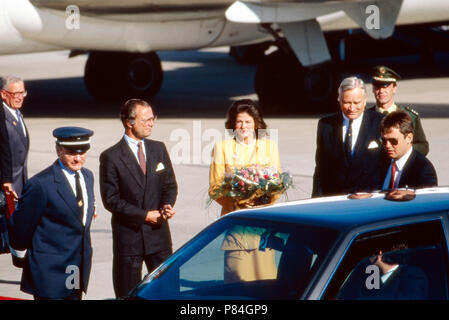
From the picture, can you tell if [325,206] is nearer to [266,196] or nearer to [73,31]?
[266,196]

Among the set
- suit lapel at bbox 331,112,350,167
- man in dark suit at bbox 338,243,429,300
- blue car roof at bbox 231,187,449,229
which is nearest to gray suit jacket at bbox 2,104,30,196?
suit lapel at bbox 331,112,350,167

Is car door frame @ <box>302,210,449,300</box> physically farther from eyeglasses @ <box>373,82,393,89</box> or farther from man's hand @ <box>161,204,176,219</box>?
eyeglasses @ <box>373,82,393,89</box>

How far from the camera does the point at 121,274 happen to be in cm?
678

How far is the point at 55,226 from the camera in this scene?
6.10 meters

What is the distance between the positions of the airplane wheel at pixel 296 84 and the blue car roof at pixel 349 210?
492 inches

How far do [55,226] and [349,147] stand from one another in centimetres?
238

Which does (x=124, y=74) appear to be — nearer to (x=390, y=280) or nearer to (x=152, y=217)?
(x=152, y=217)

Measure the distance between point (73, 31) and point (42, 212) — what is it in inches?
416

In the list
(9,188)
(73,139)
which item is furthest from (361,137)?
(9,188)

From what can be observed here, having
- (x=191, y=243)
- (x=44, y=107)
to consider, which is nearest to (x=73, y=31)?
(x=44, y=107)

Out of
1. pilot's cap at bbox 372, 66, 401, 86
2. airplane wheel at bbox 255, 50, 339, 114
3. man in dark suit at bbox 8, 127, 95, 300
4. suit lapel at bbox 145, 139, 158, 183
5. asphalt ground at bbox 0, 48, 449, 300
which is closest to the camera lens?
man in dark suit at bbox 8, 127, 95, 300

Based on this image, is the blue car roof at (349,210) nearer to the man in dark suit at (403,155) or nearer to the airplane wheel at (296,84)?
the man in dark suit at (403,155)

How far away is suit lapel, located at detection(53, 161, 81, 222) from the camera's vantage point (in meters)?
6.07

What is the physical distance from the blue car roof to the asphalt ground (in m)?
3.07
